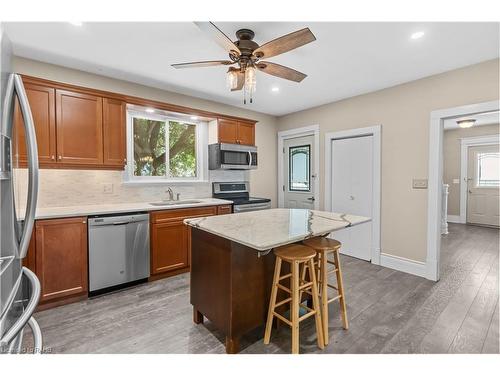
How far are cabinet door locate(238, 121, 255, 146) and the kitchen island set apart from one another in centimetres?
235

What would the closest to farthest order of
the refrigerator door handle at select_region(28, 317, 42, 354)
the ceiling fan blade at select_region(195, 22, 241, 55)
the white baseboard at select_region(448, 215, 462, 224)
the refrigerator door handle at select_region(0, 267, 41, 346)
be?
the refrigerator door handle at select_region(0, 267, 41, 346), the refrigerator door handle at select_region(28, 317, 42, 354), the ceiling fan blade at select_region(195, 22, 241, 55), the white baseboard at select_region(448, 215, 462, 224)

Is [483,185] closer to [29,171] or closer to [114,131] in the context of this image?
[114,131]

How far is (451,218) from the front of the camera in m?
6.71

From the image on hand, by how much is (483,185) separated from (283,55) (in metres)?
6.79

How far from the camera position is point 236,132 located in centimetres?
415

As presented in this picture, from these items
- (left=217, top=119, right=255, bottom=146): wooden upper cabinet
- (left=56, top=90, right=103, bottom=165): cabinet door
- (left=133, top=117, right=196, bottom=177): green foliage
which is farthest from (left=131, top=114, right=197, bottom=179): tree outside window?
(left=56, top=90, right=103, bottom=165): cabinet door

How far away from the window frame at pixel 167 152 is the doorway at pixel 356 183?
2.10m

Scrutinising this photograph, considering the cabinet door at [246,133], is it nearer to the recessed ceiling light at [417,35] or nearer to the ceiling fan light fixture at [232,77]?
the ceiling fan light fixture at [232,77]

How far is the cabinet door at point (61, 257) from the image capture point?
7.57 feet

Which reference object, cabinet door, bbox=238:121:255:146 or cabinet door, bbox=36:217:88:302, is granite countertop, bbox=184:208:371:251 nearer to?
cabinet door, bbox=36:217:88:302

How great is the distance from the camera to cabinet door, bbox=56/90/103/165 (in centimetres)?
261

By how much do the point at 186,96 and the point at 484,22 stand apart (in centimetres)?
342
